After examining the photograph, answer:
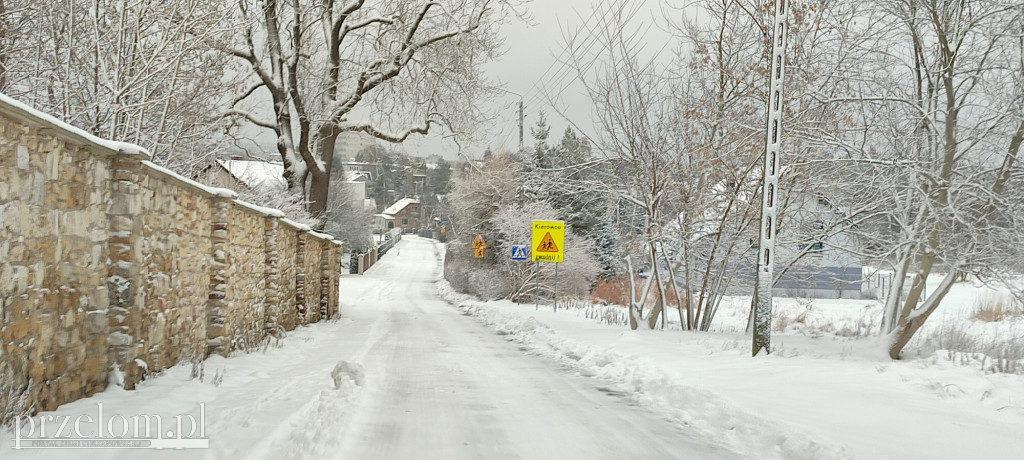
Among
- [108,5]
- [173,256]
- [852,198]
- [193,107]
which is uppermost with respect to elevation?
[108,5]

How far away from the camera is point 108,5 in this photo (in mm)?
10734

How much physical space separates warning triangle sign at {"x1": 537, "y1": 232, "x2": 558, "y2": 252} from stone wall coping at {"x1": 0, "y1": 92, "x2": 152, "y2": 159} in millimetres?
17347

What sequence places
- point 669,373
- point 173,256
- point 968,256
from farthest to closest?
point 968,256, point 669,373, point 173,256

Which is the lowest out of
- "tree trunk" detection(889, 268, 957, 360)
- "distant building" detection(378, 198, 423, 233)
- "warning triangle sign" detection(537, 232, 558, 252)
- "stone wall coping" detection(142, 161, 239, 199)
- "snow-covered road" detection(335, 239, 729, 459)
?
"snow-covered road" detection(335, 239, 729, 459)

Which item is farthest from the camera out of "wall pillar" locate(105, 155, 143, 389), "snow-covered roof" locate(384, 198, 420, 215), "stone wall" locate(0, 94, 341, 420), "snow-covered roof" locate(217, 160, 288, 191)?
"snow-covered roof" locate(384, 198, 420, 215)

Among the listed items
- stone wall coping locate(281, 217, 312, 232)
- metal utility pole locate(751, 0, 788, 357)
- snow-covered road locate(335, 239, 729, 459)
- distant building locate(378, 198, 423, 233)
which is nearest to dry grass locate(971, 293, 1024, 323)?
metal utility pole locate(751, 0, 788, 357)

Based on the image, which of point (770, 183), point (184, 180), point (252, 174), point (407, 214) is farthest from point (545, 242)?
point (407, 214)

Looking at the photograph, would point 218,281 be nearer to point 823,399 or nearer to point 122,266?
point 122,266

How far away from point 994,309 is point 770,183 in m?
14.6

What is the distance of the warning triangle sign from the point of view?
23094 mm

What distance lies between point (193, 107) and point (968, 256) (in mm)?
12962

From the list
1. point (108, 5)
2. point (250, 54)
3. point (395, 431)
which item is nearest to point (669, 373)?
point (395, 431)

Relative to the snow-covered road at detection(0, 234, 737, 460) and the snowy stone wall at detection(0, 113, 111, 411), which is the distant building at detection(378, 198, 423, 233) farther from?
the snowy stone wall at detection(0, 113, 111, 411)

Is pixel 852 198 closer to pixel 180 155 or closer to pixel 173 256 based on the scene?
pixel 173 256
